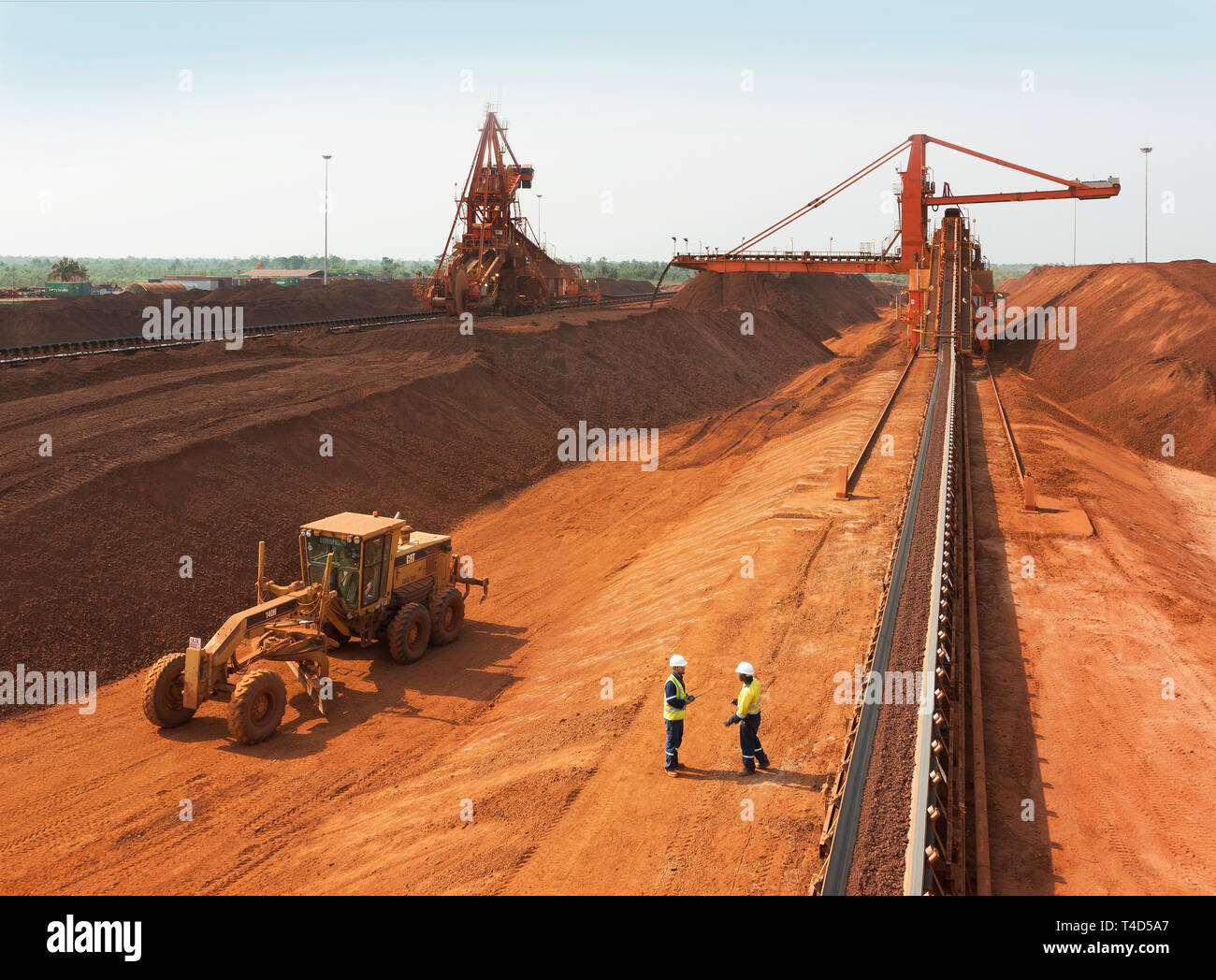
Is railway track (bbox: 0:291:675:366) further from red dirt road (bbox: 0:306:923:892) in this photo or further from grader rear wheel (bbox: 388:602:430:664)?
grader rear wheel (bbox: 388:602:430:664)

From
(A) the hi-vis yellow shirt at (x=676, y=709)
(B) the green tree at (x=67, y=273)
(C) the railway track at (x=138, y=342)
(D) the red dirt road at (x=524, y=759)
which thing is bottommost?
(D) the red dirt road at (x=524, y=759)

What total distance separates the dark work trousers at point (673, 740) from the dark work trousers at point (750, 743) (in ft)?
2.29

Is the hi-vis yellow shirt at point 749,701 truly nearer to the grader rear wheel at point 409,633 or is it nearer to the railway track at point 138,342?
the grader rear wheel at point 409,633

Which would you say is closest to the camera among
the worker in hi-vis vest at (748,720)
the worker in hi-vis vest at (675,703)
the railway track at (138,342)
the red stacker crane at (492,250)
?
the worker in hi-vis vest at (748,720)

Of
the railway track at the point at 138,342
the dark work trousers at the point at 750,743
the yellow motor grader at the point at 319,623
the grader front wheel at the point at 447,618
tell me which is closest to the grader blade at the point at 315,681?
the yellow motor grader at the point at 319,623

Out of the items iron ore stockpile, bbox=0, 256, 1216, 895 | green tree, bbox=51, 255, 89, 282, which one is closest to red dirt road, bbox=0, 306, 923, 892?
iron ore stockpile, bbox=0, 256, 1216, 895

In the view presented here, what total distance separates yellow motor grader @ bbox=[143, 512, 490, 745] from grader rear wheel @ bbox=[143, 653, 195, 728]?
0.04 feet

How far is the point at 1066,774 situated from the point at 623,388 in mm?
31560

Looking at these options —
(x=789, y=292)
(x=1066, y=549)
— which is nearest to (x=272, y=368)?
(x=1066, y=549)

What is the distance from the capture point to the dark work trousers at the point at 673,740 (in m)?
10.2

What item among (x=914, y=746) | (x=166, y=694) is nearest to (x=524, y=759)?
(x=914, y=746)

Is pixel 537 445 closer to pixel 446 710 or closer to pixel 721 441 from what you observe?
pixel 721 441

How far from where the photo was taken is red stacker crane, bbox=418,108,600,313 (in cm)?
5138

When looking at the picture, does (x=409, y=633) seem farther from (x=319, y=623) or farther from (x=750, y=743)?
(x=750, y=743)
